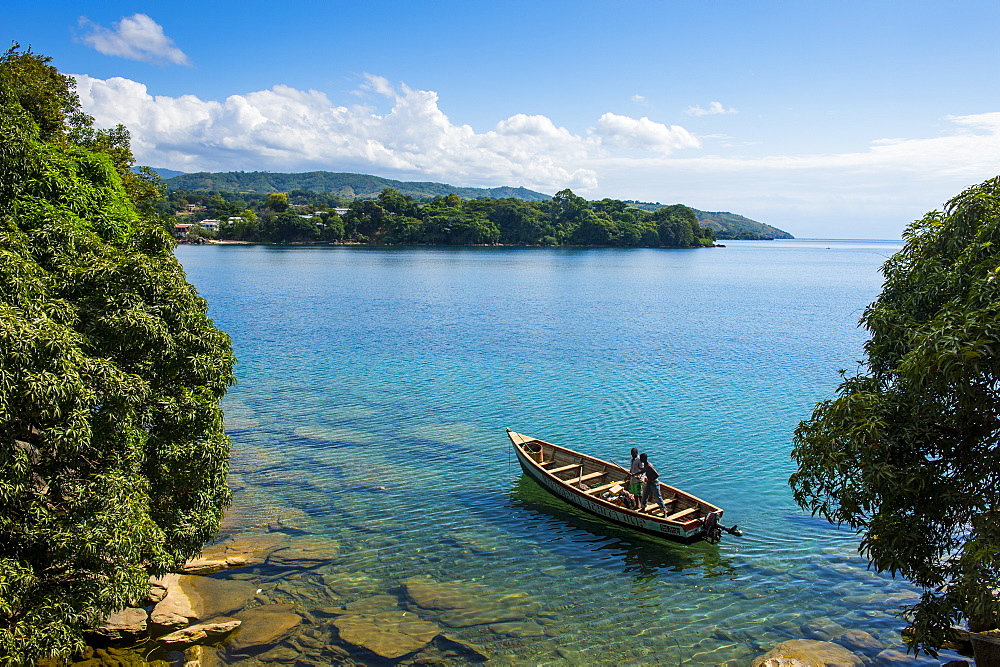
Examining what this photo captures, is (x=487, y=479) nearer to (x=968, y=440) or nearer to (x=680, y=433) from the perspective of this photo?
Result: (x=680, y=433)

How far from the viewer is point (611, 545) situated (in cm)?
1789

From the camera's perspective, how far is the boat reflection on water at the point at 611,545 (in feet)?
55.1

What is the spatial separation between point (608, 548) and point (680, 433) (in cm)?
1107

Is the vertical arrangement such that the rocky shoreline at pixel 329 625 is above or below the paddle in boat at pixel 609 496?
below

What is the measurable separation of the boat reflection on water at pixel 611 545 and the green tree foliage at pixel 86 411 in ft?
30.0

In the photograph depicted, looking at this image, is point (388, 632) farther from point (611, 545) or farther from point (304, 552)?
point (611, 545)

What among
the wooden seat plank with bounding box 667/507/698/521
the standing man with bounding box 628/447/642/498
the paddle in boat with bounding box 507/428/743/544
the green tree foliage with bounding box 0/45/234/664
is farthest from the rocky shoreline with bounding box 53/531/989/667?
the standing man with bounding box 628/447/642/498

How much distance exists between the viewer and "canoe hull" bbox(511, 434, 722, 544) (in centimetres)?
1692

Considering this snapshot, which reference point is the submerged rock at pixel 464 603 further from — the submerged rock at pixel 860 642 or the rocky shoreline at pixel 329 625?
the submerged rock at pixel 860 642

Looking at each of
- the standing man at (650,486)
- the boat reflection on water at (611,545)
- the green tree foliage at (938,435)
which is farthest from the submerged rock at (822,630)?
the standing man at (650,486)

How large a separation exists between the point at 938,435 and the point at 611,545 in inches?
384

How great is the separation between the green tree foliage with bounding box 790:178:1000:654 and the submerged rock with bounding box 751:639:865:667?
234cm

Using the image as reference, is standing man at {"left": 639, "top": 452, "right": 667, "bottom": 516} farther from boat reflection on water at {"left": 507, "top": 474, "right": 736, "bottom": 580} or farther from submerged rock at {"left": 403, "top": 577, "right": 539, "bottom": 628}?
submerged rock at {"left": 403, "top": 577, "right": 539, "bottom": 628}

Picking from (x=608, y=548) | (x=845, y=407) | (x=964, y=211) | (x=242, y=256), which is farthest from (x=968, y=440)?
(x=242, y=256)
